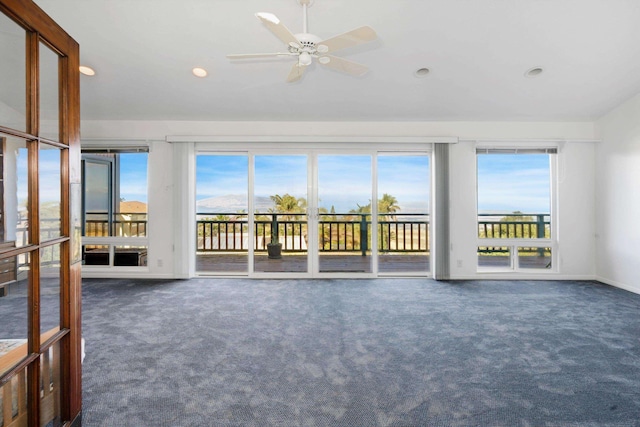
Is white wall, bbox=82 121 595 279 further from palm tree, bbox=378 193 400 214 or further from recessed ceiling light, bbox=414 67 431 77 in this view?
recessed ceiling light, bbox=414 67 431 77

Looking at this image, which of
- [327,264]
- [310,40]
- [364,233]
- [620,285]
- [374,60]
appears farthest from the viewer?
[327,264]

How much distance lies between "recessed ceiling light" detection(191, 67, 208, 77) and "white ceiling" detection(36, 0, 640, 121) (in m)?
0.07

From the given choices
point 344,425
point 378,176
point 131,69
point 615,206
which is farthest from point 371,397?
point 615,206

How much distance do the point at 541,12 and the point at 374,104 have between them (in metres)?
1.92

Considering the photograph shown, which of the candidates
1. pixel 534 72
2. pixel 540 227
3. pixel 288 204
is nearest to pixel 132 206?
pixel 288 204

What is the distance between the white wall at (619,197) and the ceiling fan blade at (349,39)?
13.5 feet

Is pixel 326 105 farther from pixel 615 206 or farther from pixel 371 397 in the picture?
pixel 615 206

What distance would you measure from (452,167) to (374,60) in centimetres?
216

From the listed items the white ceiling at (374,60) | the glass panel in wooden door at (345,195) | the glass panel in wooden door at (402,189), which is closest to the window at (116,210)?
the white ceiling at (374,60)

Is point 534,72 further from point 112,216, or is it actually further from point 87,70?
point 112,216

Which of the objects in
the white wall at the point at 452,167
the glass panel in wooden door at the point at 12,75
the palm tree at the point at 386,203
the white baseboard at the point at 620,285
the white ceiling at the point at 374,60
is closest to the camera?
the glass panel in wooden door at the point at 12,75

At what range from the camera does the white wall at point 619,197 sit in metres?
3.99

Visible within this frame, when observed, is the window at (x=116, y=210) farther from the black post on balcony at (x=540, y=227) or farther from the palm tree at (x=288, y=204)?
the black post on balcony at (x=540, y=227)

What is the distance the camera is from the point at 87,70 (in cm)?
353
